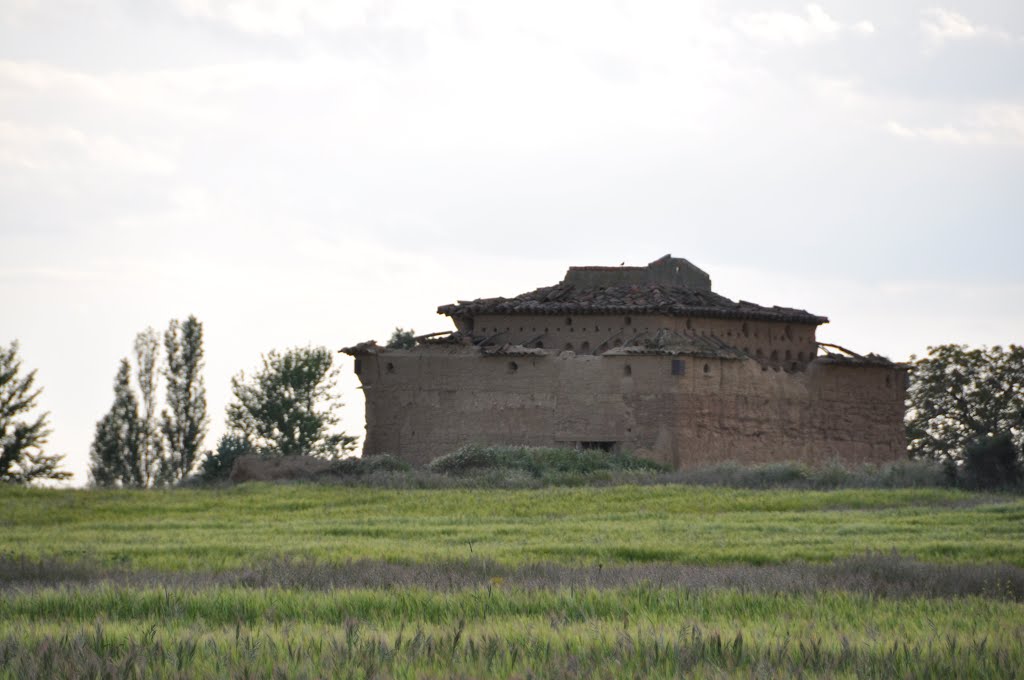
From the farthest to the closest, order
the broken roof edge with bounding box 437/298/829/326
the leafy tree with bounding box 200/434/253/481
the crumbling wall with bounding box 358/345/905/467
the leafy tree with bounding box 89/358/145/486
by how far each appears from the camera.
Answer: the leafy tree with bounding box 89/358/145/486 → the leafy tree with bounding box 200/434/253/481 → the broken roof edge with bounding box 437/298/829/326 → the crumbling wall with bounding box 358/345/905/467

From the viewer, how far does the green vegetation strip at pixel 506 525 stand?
20.8m

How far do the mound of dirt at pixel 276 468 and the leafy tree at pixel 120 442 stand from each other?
442 inches

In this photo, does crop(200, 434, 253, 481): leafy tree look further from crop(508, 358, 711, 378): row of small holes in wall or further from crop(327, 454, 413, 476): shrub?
crop(508, 358, 711, 378): row of small holes in wall

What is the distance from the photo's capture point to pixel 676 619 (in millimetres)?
13273

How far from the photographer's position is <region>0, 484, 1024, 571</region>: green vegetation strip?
68.1ft

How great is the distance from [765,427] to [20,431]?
20.8 m

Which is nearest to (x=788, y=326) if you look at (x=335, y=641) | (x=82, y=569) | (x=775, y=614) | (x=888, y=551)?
(x=888, y=551)

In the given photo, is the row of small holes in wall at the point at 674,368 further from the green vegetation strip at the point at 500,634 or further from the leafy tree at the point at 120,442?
the green vegetation strip at the point at 500,634

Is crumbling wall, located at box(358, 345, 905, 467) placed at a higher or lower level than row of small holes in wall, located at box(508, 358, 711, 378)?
lower

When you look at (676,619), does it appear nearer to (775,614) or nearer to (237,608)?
(775,614)

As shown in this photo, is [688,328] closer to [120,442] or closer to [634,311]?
[634,311]

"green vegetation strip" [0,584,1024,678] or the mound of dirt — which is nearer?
"green vegetation strip" [0,584,1024,678]

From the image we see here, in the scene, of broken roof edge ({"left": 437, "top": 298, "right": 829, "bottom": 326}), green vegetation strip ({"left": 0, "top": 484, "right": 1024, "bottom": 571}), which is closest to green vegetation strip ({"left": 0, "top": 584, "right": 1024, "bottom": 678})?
green vegetation strip ({"left": 0, "top": 484, "right": 1024, "bottom": 571})

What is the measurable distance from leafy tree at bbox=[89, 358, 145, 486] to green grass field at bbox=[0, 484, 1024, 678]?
20253 mm
